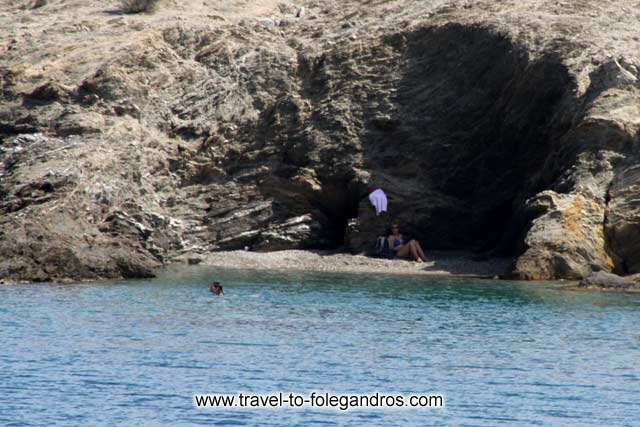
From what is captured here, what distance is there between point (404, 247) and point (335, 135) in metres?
4.89

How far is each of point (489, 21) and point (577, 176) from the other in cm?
789

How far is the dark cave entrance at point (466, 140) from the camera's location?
1630 inches

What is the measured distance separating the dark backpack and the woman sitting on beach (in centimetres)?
11

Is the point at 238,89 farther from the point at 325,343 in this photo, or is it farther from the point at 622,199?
the point at 325,343

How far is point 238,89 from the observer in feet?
153

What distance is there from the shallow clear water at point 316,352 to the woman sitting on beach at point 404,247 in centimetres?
590

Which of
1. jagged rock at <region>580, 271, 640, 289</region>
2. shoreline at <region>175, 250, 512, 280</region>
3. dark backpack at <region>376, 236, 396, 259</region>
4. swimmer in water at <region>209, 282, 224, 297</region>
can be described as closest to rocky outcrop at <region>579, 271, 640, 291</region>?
jagged rock at <region>580, 271, 640, 289</region>

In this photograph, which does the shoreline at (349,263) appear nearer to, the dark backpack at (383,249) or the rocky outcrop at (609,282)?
the dark backpack at (383,249)

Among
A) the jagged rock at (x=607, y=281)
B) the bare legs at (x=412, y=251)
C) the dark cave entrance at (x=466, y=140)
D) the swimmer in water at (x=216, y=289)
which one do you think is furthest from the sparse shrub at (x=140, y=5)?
the jagged rock at (x=607, y=281)

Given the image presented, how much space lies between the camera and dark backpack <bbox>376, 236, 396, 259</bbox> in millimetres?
41750

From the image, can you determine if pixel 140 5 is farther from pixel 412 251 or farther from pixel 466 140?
pixel 412 251

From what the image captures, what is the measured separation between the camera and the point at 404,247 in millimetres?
41562

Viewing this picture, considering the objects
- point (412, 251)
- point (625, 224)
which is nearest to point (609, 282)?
point (625, 224)

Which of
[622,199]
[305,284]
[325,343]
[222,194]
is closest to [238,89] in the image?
[222,194]
